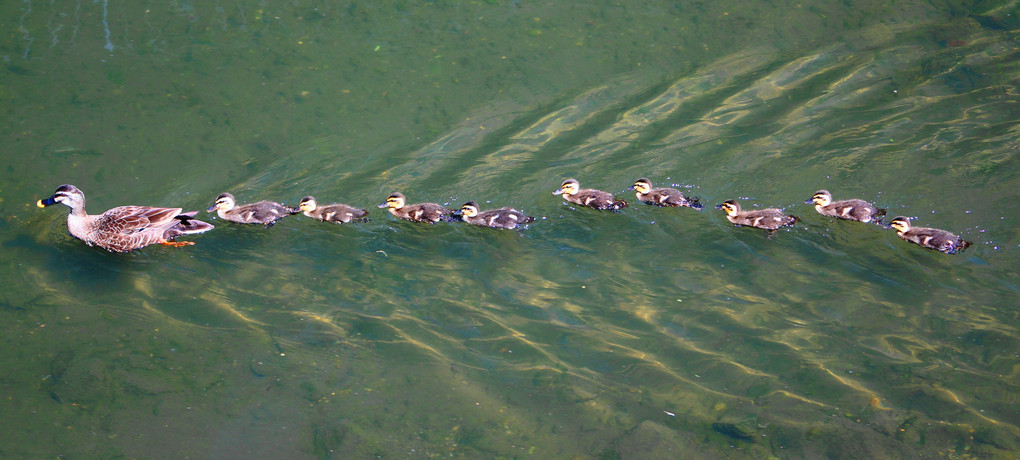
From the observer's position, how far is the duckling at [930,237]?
612 cm

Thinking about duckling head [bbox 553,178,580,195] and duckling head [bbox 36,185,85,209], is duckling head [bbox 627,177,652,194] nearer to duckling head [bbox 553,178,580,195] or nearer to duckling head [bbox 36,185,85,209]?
duckling head [bbox 553,178,580,195]

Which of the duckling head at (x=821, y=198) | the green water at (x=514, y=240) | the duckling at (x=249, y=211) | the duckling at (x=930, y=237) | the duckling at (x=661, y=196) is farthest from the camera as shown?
the duckling at (x=661, y=196)

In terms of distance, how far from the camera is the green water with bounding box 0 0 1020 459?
15.9 ft

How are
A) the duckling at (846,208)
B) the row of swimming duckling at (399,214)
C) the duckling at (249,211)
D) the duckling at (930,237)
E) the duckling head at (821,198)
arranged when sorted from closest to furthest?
the duckling at (930,237) → the row of swimming duckling at (399,214) → the duckling at (249,211) → the duckling at (846,208) → the duckling head at (821,198)

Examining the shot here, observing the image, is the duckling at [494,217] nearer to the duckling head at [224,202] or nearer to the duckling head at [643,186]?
the duckling head at [643,186]

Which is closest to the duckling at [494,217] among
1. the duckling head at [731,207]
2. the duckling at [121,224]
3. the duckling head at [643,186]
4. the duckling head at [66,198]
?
the duckling head at [643,186]

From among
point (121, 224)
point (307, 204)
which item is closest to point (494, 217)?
point (307, 204)

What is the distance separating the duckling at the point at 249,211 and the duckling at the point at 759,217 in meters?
3.93

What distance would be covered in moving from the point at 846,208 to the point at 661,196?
160 centimetres

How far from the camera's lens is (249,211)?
6520mm

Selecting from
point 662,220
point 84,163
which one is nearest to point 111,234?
point 84,163

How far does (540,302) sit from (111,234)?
3.55 metres

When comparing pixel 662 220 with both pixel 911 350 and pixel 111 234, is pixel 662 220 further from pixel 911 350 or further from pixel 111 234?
pixel 111 234

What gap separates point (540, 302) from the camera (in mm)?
5773
